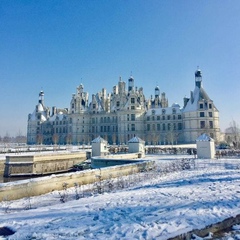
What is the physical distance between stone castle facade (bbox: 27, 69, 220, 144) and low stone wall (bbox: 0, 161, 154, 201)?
37.7m

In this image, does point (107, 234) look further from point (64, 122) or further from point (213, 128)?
point (64, 122)

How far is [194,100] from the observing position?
54.4 m

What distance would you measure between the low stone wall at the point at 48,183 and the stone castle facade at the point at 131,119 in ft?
124

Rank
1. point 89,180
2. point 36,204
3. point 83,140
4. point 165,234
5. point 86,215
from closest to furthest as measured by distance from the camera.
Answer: point 165,234 → point 86,215 → point 36,204 → point 89,180 → point 83,140

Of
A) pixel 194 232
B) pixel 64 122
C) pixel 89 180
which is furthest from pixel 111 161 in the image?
pixel 64 122

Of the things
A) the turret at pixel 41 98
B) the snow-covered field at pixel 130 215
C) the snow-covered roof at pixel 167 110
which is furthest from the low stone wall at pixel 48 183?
the turret at pixel 41 98

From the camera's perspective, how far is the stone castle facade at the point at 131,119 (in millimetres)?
52656

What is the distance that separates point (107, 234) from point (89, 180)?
8.84 m

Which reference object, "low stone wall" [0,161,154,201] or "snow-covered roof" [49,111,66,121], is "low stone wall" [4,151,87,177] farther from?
"snow-covered roof" [49,111,66,121]

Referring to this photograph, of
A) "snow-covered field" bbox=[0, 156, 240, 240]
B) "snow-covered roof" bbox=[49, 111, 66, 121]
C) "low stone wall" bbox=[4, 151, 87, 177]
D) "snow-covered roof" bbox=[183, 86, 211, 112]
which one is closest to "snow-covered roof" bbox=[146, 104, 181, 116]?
"snow-covered roof" bbox=[183, 86, 211, 112]

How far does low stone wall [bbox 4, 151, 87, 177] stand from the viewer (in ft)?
79.5

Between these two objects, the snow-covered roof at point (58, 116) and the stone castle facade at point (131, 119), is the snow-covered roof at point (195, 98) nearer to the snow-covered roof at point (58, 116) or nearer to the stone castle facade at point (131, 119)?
the stone castle facade at point (131, 119)

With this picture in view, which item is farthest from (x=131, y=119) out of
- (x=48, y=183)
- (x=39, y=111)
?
(x=48, y=183)

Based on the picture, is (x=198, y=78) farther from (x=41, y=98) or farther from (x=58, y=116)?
(x=41, y=98)
